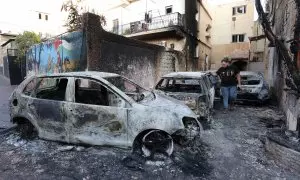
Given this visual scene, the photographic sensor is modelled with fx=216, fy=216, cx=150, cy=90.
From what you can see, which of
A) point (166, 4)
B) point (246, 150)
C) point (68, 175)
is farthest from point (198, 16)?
point (68, 175)

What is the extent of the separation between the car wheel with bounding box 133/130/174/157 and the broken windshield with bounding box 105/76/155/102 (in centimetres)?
74

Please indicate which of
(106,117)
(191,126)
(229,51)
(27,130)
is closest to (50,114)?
(27,130)

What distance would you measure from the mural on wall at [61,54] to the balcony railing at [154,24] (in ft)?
33.6

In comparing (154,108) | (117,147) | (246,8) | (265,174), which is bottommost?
(265,174)

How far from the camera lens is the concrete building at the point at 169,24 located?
17.6 meters

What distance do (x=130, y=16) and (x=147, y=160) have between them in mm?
20458

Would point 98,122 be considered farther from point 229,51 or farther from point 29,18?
point 29,18

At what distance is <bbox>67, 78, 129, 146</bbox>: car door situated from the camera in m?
3.97

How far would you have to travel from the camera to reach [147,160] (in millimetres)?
3893

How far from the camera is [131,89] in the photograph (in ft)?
16.7

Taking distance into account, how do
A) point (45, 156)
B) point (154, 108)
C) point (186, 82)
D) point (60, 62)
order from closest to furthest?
point (154, 108), point (45, 156), point (186, 82), point (60, 62)

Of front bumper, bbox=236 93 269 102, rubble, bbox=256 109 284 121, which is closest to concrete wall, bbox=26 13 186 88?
front bumper, bbox=236 93 269 102

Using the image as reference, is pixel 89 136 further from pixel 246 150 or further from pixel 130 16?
pixel 130 16

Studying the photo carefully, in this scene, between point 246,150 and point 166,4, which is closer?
point 246,150
